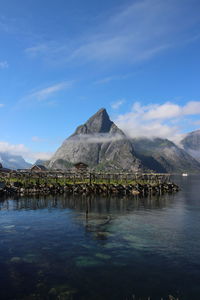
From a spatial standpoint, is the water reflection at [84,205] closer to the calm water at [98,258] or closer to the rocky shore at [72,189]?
the calm water at [98,258]

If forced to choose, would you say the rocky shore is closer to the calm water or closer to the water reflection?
the water reflection

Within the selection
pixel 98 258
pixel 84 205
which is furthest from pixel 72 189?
pixel 98 258

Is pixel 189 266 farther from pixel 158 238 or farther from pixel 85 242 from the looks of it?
pixel 85 242

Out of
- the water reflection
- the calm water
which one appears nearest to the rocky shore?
the water reflection

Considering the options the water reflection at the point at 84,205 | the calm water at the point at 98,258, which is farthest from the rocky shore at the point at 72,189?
the calm water at the point at 98,258

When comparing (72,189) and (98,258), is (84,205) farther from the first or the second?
(98,258)

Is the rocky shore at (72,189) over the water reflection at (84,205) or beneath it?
over

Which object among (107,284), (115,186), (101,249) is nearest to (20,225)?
(101,249)

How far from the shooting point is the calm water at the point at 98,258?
24.4 meters

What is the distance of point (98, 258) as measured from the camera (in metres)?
32.2

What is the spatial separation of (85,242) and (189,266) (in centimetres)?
1509

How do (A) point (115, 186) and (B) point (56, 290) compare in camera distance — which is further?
(A) point (115, 186)

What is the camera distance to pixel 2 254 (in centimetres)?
3278

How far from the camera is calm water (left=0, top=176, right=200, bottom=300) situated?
24406 mm
